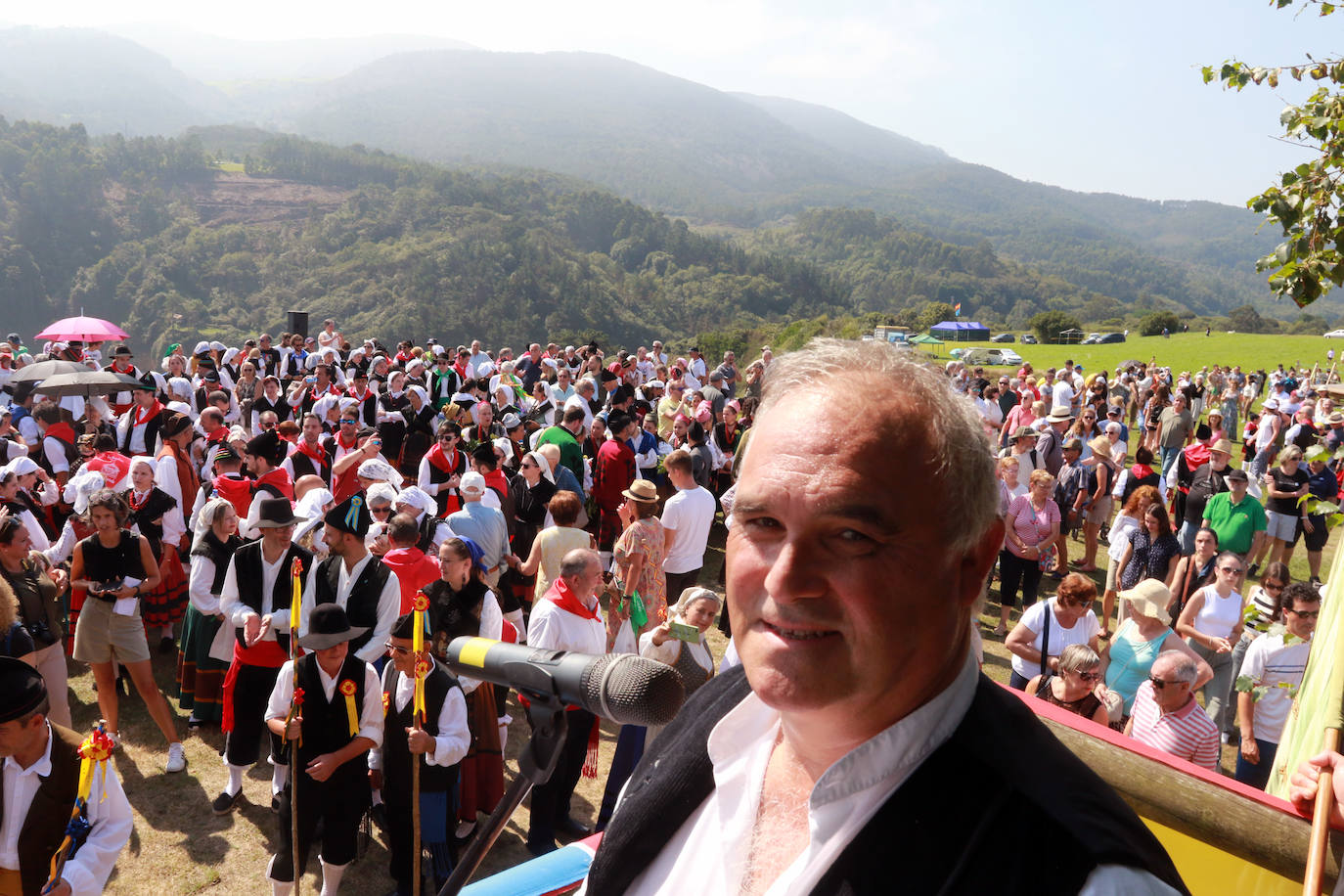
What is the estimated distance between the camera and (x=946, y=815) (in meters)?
0.99

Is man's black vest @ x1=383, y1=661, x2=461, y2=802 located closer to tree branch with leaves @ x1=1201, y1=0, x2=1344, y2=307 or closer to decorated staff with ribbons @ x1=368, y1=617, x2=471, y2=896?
decorated staff with ribbons @ x1=368, y1=617, x2=471, y2=896

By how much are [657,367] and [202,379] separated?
809cm

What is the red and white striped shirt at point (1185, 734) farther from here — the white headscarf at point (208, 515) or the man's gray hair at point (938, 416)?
the white headscarf at point (208, 515)

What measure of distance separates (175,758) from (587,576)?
2.94 meters

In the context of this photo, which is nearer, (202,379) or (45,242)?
(202,379)

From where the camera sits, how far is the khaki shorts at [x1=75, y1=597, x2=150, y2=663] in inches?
202

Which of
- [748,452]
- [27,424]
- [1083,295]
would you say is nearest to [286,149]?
[27,424]

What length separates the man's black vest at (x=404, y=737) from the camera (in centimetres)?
402

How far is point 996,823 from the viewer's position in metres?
0.96

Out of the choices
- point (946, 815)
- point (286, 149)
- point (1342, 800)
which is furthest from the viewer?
point (286, 149)

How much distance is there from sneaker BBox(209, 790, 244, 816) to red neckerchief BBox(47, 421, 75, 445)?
418 cm

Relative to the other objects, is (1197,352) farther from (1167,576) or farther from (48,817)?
(48,817)

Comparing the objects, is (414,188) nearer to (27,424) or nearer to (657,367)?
(657,367)

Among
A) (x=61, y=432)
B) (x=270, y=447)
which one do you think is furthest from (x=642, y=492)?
(x=61, y=432)
